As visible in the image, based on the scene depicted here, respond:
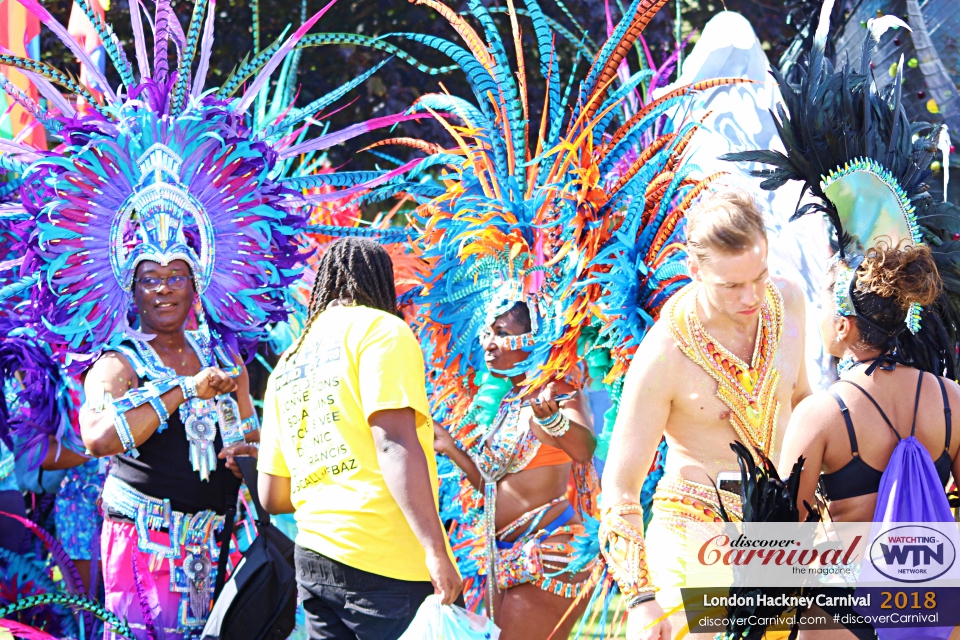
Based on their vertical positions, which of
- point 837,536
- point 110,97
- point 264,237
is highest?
point 110,97

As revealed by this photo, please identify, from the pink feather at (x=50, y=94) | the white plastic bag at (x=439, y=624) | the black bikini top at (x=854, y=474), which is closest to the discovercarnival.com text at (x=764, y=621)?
the black bikini top at (x=854, y=474)

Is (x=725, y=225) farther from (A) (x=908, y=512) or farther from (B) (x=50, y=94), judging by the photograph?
(B) (x=50, y=94)

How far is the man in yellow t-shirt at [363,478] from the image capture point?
3010 mm

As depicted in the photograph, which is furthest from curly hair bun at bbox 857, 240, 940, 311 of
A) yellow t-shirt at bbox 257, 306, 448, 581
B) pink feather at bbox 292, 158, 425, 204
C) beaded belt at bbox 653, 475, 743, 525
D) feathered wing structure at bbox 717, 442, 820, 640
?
pink feather at bbox 292, 158, 425, 204

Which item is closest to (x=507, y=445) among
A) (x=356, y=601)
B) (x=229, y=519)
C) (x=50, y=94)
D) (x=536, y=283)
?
(x=536, y=283)

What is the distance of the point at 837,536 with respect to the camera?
287cm

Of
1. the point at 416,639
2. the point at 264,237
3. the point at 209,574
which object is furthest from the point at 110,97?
the point at 416,639

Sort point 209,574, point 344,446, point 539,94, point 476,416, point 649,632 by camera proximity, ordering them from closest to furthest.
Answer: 1. point 649,632
2. point 344,446
3. point 209,574
4. point 476,416
5. point 539,94

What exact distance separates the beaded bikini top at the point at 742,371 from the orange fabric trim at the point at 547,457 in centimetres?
120

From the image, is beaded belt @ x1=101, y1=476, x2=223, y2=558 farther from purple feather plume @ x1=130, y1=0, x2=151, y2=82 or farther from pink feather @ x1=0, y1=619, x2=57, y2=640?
purple feather plume @ x1=130, y1=0, x2=151, y2=82

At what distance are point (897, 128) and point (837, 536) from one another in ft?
4.78

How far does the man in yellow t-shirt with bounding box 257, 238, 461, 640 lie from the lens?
301 cm

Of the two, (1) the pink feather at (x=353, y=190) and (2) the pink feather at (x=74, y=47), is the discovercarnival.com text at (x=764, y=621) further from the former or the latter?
(2) the pink feather at (x=74, y=47)

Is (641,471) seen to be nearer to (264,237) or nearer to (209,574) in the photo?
(209,574)
